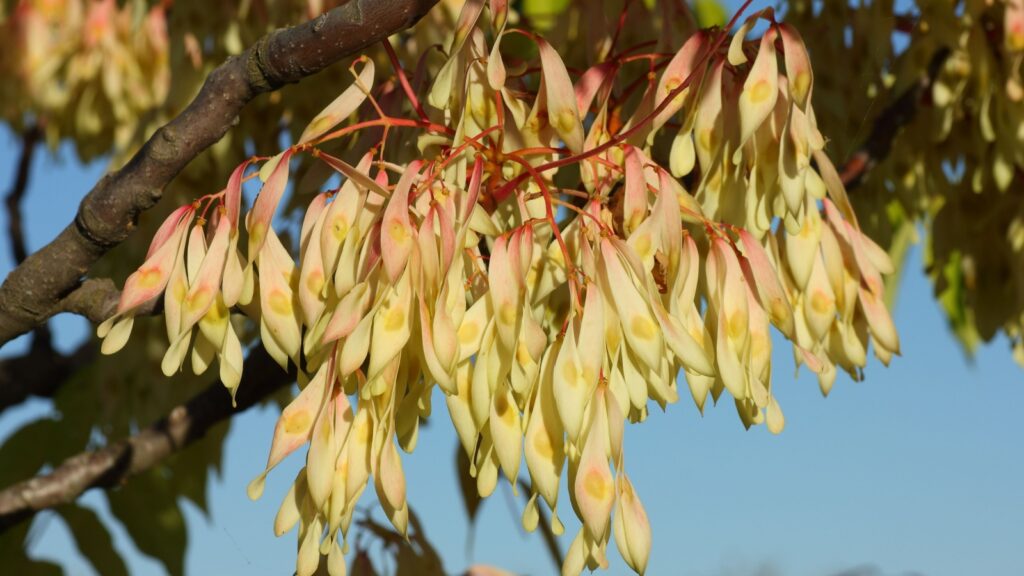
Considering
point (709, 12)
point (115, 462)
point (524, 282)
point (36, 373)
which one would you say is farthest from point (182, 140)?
point (709, 12)

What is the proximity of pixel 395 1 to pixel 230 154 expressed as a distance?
72 cm

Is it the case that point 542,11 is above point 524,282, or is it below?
above

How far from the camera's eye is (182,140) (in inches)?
35.4

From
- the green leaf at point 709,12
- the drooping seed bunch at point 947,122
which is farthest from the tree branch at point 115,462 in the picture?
the green leaf at point 709,12

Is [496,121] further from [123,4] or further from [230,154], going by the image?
[123,4]

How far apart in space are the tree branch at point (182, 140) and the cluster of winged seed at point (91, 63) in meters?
0.72

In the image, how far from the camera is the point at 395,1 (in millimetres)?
823

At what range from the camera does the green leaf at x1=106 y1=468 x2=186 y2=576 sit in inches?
58.6

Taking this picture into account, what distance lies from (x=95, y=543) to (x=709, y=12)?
137cm

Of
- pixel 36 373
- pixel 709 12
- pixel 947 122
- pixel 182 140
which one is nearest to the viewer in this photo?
pixel 182 140

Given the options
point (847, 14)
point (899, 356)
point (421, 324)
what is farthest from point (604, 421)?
point (847, 14)

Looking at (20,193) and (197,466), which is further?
(20,193)

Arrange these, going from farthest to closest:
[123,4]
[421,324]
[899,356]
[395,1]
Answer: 1. [123,4]
2. [899,356]
3. [395,1]
4. [421,324]

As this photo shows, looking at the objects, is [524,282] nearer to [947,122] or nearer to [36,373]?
[947,122]
